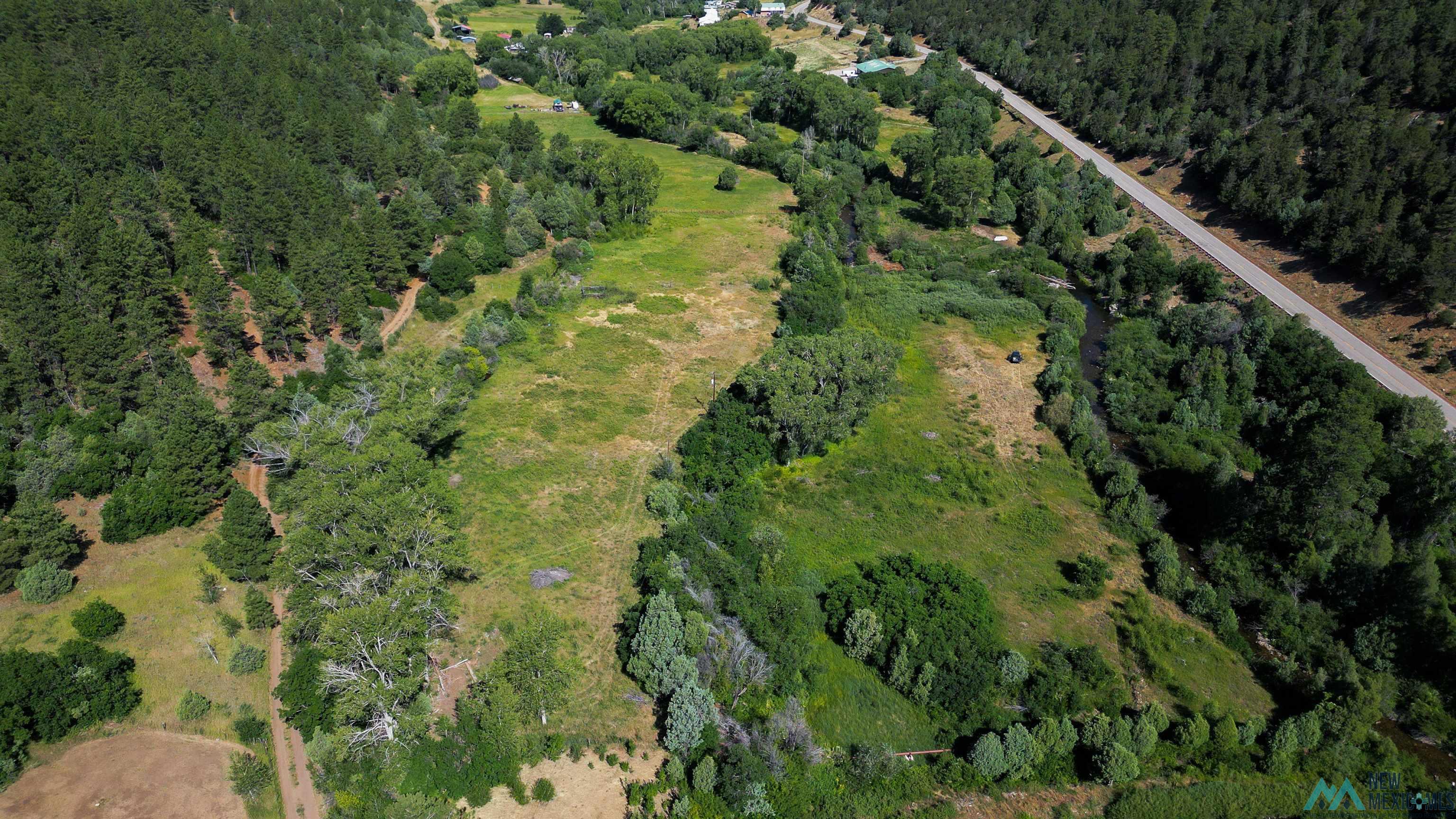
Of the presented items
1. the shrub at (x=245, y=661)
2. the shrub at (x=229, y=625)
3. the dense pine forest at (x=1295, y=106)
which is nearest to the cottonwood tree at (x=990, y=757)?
the shrub at (x=245, y=661)

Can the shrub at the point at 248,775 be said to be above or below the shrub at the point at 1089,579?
below

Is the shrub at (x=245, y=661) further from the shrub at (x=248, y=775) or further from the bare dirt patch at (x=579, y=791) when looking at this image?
the bare dirt patch at (x=579, y=791)

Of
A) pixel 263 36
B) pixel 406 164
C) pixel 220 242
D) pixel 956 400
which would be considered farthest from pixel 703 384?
pixel 263 36

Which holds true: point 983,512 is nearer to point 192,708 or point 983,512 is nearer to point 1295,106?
point 192,708

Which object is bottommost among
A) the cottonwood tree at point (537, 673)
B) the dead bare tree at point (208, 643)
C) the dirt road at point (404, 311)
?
the dirt road at point (404, 311)

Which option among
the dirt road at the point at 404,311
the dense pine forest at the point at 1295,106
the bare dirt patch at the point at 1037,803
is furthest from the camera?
the dense pine forest at the point at 1295,106

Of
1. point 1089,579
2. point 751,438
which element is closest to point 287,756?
point 751,438

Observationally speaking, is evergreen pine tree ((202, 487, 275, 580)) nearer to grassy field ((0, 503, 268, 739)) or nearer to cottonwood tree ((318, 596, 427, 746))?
grassy field ((0, 503, 268, 739))
